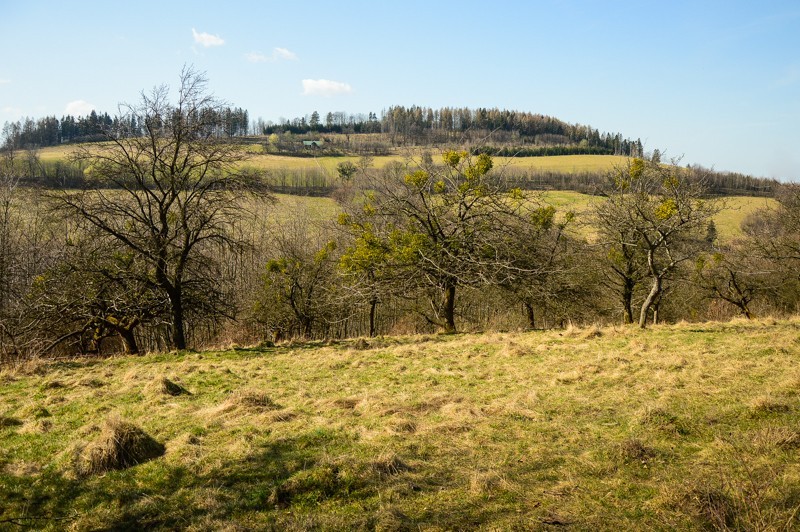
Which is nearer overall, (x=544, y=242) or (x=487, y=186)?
(x=487, y=186)

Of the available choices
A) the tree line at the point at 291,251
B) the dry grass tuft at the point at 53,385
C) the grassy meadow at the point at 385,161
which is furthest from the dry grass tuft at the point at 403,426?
the grassy meadow at the point at 385,161

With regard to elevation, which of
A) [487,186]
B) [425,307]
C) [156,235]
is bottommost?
[425,307]

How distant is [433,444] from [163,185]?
43.2 feet

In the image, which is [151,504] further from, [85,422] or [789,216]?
[789,216]

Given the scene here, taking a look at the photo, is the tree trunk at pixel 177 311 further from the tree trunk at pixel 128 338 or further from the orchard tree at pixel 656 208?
the orchard tree at pixel 656 208

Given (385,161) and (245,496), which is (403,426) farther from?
(385,161)

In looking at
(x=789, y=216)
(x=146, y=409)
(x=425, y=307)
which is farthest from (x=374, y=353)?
(x=789, y=216)

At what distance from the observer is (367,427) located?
7469mm

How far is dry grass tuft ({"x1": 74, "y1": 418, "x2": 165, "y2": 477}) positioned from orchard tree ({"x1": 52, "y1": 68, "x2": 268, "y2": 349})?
9445 mm

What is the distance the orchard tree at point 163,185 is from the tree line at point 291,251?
2.0 inches

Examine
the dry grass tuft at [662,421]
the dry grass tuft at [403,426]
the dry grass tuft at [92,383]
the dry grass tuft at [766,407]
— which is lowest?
the dry grass tuft at [92,383]

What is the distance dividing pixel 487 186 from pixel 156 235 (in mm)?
11816

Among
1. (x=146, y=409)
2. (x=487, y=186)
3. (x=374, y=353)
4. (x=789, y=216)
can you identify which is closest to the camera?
(x=146, y=409)

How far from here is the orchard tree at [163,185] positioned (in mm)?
14773
